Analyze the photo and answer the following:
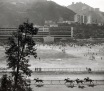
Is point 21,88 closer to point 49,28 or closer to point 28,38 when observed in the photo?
point 28,38

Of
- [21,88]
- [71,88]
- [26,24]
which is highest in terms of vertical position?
[26,24]

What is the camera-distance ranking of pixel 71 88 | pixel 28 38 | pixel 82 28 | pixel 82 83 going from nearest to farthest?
pixel 28 38
pixel 71 88
pixel 82 83
pixel 82 28

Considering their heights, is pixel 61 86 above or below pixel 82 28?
below

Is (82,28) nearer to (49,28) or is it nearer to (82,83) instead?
(49,28)

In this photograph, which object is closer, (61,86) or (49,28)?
(61,86)

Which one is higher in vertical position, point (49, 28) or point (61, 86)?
point (49, 28)

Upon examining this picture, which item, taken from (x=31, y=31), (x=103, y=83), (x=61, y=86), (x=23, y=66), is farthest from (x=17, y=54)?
(x=103, y=83)

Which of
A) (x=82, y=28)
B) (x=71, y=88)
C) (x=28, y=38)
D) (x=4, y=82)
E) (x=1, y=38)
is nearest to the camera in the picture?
(x=4, y=82)

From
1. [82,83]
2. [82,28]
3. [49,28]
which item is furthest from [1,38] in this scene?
[82,83]

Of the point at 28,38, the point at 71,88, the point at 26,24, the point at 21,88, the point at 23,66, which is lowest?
the point at 71,88
